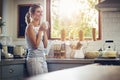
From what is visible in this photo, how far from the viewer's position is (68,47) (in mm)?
4855

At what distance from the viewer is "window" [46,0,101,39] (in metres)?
5.00

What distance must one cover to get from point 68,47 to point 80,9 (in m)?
0.71

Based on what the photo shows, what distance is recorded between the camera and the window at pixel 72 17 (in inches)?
197

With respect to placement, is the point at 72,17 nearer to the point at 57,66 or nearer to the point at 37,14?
the point at 57,66

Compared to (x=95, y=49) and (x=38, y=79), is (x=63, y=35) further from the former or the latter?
(x=38, y=79)

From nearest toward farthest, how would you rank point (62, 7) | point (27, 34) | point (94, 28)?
point (27, 34) < point (94, 28) < point (62, 7)

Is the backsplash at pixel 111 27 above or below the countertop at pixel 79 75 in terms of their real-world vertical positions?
above

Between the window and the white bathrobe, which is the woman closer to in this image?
the white bathrobe

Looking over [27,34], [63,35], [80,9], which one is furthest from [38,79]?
[80,9]

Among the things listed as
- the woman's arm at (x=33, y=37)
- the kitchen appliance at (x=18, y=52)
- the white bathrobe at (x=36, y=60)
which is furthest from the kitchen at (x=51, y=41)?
the kitchen appliance at (x=18, y=52)

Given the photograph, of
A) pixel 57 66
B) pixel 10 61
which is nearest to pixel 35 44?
pixel 10 61

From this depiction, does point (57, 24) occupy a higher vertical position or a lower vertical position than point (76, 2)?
lower

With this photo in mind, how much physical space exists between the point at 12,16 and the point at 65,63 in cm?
153

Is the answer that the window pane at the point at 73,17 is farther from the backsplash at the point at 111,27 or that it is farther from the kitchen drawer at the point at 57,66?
the kitchen drawer at the point at 57,66
